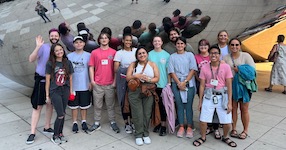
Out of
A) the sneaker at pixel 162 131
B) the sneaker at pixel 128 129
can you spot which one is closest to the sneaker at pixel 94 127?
the sneaker at pixel 128 129

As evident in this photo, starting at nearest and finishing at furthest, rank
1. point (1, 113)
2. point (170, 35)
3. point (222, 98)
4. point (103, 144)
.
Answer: point (222, 98) < point (103, 144) < point (170, 35) < point (1, 113)

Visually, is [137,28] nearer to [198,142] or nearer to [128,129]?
[128,129]

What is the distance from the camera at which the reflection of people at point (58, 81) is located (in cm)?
332

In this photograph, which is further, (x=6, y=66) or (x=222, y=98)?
(x=6, y=66)

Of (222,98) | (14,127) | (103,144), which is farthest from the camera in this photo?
(14,127)

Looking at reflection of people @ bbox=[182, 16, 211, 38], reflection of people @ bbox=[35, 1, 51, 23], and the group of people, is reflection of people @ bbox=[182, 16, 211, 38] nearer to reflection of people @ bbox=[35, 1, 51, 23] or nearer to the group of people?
the group of people

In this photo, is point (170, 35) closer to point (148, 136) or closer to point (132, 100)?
point (132, 100)

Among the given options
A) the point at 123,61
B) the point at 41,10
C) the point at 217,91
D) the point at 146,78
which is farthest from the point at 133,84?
the point at 41,10

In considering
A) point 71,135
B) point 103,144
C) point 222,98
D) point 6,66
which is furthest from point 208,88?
point 6,66

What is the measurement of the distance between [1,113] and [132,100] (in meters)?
2.87

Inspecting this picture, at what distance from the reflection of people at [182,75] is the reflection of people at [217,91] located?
29 centimetres

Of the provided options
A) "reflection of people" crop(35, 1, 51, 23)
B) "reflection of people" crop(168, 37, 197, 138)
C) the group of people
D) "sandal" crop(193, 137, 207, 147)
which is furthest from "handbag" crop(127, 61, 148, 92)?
"reflection of people" crop(35, 1, 51, 23)

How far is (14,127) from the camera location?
4094mm

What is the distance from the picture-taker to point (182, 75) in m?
3.55
